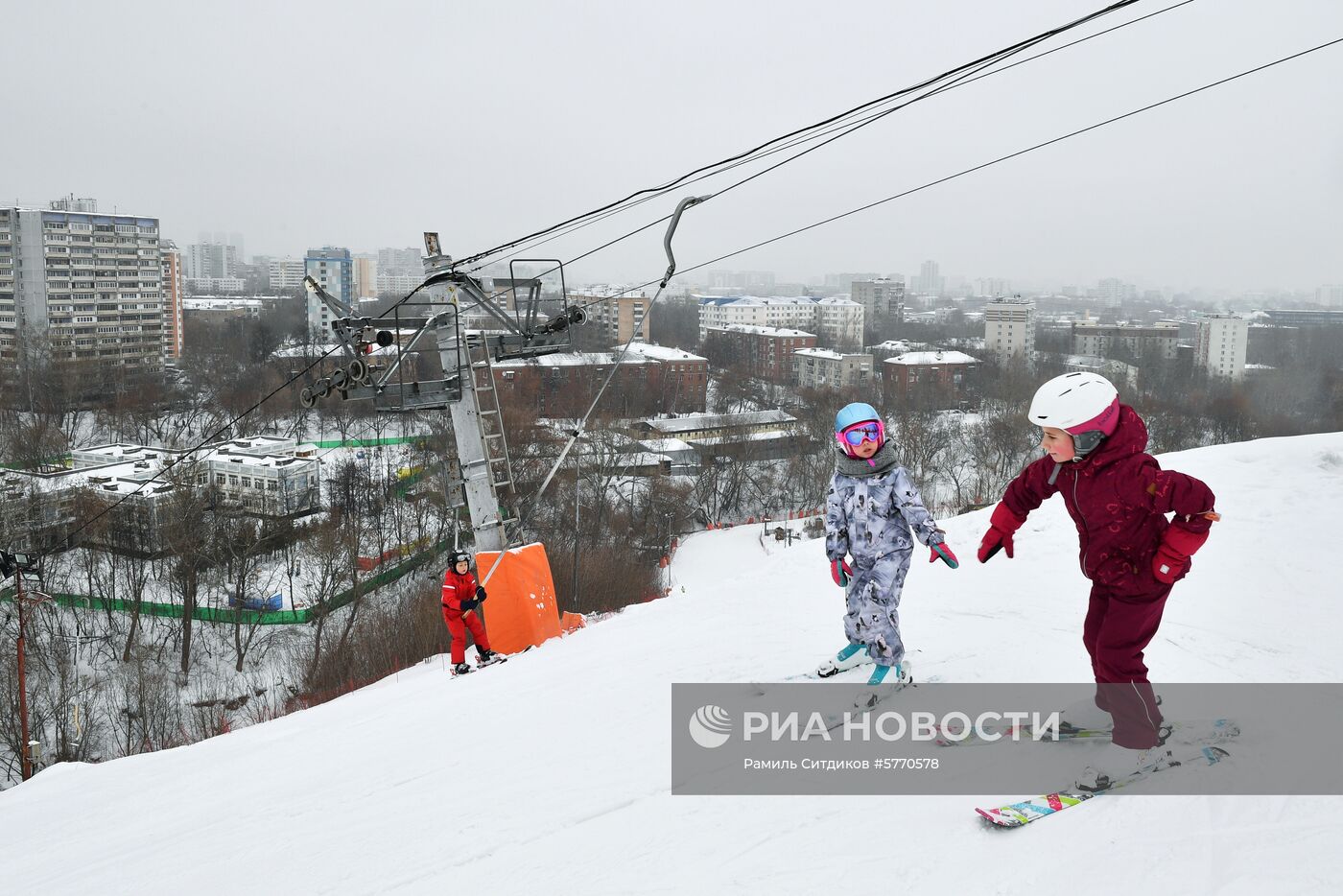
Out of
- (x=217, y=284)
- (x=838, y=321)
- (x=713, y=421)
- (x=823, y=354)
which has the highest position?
(x=217, y=284)

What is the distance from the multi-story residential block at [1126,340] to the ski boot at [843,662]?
75.8 meters

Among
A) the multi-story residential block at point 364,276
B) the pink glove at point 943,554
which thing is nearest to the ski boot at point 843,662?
the pink glove at point 943,554

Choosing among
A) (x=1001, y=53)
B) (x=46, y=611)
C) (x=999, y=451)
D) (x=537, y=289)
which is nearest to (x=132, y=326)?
(x=46, y=611)

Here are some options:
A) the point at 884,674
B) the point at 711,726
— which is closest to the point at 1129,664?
the point at 884,674

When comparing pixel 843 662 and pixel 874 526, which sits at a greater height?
pixel 874 526

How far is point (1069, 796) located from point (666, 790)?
1.63m

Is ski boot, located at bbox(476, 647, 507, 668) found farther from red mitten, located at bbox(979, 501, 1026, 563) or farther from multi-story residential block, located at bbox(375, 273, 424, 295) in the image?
multi-story residential block, located at bbox(375, 273, 424, 295)

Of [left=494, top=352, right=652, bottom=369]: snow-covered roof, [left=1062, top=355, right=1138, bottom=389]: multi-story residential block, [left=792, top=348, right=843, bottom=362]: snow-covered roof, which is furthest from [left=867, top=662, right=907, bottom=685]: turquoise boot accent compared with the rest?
[left=792, top=348, right=843, bottom=362]: snow-covered roof

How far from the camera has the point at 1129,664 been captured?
360 cm

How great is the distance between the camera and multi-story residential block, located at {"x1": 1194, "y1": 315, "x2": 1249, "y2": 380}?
220 ft

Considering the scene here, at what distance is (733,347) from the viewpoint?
79.0 meters

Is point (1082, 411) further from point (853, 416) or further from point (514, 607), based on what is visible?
point (514, 607)

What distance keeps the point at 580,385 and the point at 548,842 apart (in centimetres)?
5098

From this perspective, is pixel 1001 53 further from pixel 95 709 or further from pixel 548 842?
pixel 95 709
